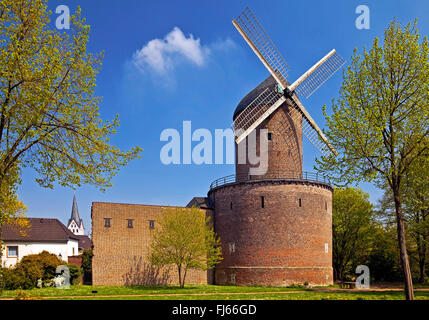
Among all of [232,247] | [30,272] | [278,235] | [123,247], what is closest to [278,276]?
[278,235]

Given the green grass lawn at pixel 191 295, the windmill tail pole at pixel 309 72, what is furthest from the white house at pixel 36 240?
the windmill tail pole at pixel 309 72

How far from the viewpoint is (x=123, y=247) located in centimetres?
3319

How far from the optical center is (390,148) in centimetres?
2003

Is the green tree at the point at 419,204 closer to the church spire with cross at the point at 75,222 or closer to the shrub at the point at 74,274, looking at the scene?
the shrub at the point at 74,274

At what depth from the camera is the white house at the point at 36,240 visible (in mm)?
38281

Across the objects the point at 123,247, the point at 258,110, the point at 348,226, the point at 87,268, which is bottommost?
the point at 87,268

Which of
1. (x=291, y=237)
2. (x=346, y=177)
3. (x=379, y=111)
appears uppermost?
(x=379, y=111)

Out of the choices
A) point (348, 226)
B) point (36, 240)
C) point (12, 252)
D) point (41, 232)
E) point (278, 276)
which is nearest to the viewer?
point (278, 276)

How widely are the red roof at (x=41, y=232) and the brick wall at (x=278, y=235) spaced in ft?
63.5

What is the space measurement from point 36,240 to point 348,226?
110 feet

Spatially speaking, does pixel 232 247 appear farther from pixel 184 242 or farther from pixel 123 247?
pixel 123 247
